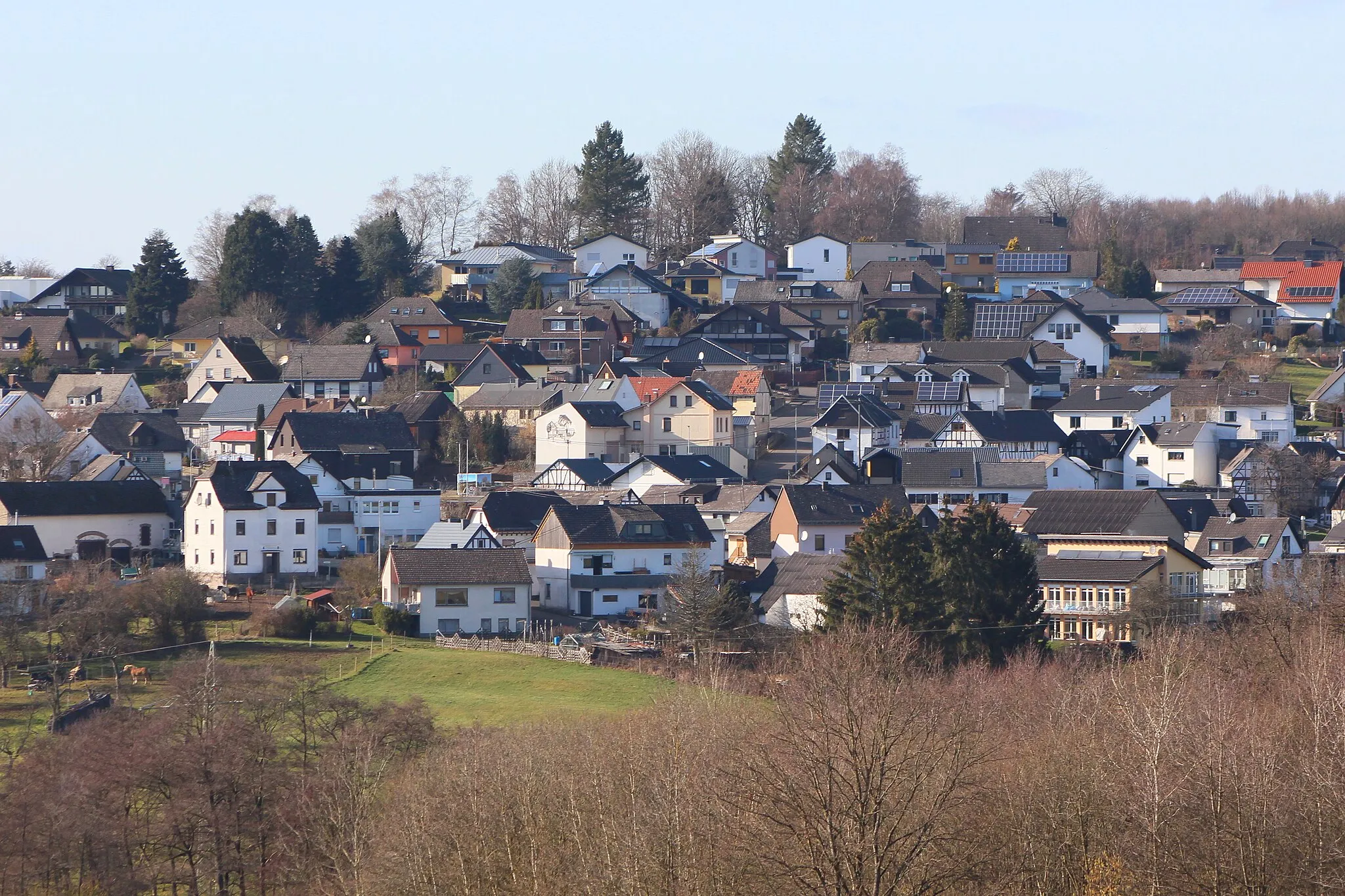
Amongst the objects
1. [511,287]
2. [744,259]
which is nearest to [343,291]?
[511,287]

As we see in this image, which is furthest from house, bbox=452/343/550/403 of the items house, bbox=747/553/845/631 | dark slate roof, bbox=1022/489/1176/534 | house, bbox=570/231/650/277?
house, bbox=747/553/845/631

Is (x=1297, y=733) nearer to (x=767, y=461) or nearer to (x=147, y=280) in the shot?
(x=767, y=461)

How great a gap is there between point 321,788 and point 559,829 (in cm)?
353

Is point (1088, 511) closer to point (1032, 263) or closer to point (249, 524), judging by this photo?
point (249, 524)

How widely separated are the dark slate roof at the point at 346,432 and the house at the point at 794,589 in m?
12.7

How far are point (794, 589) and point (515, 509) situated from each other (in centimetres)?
751

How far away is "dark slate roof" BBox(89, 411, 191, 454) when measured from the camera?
4731 centimetres

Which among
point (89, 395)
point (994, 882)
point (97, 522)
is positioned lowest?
point (994, 882)

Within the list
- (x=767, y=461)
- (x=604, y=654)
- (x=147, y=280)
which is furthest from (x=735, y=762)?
(x=147, y=280)

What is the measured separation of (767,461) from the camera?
4941 cm

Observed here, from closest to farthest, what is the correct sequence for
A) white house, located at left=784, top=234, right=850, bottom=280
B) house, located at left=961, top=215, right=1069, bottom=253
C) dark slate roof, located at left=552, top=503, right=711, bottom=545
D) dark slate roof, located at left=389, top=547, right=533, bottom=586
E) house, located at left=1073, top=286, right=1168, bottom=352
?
dark slate roof, located at left=389, top=547, right=533, bottom=586
dark slate roof, located at left=552, top=503, right=711, bottom=545
house, located at left=1073, top=286, right=1168, bottom=352
white house, located at left=784, top=234, right=850, bottom=280
house, located at left=961, top=215, right=1069, bottom=253

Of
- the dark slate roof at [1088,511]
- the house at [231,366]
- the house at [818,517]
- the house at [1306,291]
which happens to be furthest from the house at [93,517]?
the house at [1306,291]

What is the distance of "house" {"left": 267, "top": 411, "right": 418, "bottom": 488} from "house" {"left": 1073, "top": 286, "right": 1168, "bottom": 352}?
72.7 feet

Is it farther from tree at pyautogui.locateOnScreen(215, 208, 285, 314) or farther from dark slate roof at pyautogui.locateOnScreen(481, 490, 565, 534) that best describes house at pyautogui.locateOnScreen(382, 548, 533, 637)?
tree at pyautogui.locateOnScreen(215, 208, 285, 314)
